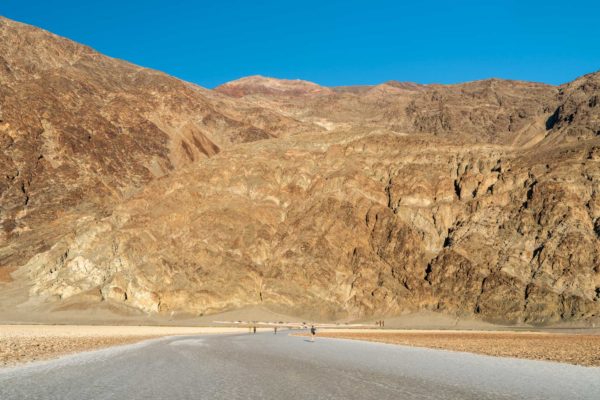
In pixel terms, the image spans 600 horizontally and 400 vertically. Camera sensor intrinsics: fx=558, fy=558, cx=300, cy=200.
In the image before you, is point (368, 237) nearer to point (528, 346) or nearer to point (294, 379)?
point (528, 346)

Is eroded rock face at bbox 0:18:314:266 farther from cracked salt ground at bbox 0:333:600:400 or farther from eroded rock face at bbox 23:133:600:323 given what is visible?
cracked salt ground at bbox 0:333:600:400

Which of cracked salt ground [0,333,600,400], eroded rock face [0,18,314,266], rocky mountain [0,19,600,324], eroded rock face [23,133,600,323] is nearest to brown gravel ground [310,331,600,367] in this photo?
cracked salt ground [0,333,600,400]

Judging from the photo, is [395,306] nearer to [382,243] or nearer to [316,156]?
[382,243]

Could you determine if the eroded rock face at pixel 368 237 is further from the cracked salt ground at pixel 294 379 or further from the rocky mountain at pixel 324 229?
the cracked salt ground at pixel 294 379

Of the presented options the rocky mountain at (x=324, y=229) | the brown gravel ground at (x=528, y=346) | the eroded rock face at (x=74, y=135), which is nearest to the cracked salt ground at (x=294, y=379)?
the brown gravel ground at (x=528, y=346)

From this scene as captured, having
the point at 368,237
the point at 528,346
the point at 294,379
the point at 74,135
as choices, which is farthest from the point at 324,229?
the point at 294,379

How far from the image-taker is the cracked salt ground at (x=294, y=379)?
1441 cm

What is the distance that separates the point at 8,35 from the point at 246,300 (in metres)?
142

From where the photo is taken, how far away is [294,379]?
1777cm

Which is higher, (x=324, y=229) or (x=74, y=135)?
(x=74, y=135)

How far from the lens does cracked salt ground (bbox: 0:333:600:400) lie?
14.4 meters

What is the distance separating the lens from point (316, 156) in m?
127

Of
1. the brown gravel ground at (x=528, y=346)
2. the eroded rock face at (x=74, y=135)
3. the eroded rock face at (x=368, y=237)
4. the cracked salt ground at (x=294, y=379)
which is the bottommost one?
the brown gravel ground at (x=528, y=346)

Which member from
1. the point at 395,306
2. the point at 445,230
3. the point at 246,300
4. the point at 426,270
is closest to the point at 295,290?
the point at 246,300
